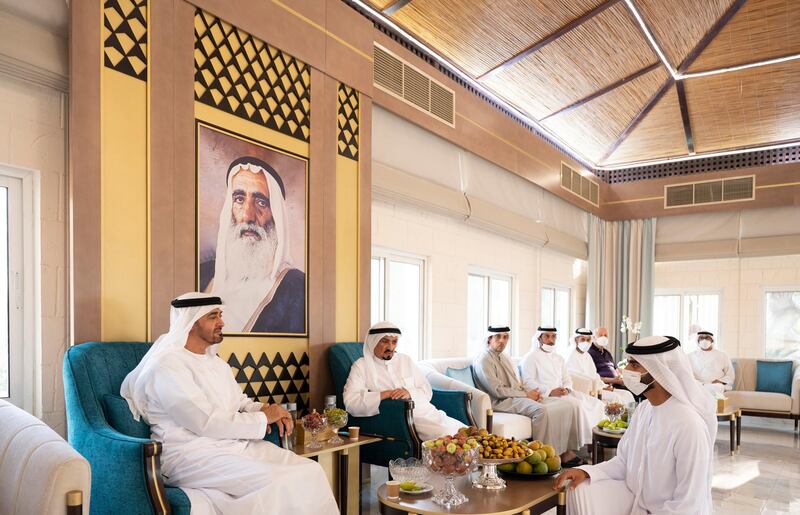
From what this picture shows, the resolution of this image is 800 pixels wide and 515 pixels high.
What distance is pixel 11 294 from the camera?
337cm

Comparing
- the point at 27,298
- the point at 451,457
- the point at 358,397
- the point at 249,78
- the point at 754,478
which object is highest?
the point at 249,78

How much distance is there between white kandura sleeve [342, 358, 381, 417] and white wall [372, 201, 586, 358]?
5.38ft

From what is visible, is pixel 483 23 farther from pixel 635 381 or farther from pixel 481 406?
pixel 635 381

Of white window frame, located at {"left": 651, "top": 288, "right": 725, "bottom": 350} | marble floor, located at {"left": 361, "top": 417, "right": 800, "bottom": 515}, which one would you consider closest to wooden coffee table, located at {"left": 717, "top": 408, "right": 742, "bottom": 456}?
marble floor, located at {"left": 361, "top": 417, "right": 800, "bottom": 515}

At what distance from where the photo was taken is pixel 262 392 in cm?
440

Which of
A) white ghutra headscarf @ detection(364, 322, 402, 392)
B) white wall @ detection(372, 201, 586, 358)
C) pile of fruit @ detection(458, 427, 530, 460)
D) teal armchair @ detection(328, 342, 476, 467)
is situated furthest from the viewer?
white wall @ detection(372, 201, 586, 358)

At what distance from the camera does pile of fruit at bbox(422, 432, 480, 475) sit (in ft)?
9.63

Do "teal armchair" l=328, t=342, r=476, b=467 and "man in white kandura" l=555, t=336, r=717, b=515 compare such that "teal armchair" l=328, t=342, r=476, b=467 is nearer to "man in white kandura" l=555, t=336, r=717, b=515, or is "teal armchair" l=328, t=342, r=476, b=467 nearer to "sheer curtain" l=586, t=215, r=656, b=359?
"man in white kandura" l=555, t=336, r=717, b=515

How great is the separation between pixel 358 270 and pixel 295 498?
8.17 ft

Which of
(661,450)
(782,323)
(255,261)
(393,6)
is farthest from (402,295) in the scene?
(782,323)

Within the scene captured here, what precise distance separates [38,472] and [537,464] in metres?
2.29

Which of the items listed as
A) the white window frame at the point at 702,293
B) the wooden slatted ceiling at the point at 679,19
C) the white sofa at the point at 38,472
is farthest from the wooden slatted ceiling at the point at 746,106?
the white sofa at the point at 38,472

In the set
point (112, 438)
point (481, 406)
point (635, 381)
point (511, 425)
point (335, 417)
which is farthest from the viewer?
point (511, 425)

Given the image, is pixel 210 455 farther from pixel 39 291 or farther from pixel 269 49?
pixel 269 49
